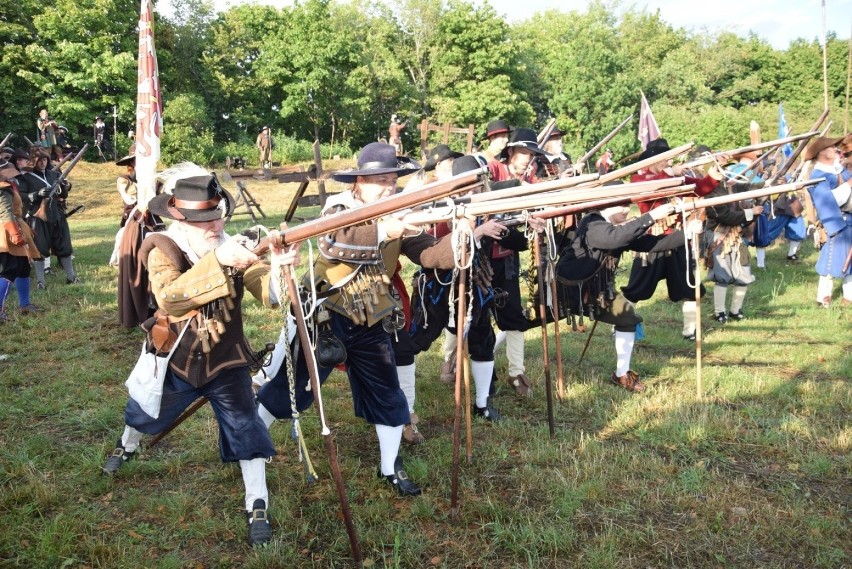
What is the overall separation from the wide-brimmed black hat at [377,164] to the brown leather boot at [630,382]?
3.44 m

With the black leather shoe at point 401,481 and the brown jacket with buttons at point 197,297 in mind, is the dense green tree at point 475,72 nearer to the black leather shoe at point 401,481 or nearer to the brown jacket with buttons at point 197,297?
the black leather shoe at point 401,481

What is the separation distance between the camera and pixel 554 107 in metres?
42.3

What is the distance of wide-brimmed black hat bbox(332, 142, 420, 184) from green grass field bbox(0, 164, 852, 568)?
2.10 m

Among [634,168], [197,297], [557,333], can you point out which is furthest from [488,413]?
[197,297]

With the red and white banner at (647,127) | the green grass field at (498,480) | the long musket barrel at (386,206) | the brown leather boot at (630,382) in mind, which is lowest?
the green grass field at (498,480)

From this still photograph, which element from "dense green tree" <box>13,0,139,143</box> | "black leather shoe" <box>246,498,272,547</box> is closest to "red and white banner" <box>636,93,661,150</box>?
"black leather shoe" <box>246,498,272,547</box>

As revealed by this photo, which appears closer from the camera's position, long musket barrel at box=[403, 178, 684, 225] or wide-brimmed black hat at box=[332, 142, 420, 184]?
long musket barrel at box=[403, 178, 684, 225]

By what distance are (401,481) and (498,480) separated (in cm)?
68

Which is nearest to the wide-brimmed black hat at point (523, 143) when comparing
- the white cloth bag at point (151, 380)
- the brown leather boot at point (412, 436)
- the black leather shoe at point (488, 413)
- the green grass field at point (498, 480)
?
the green grass field at point (498, 480)

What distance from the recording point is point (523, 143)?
6.28 metres

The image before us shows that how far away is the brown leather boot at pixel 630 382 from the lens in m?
6.37

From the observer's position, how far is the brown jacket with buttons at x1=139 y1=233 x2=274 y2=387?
136 inches

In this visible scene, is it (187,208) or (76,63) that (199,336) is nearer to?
(187,208)

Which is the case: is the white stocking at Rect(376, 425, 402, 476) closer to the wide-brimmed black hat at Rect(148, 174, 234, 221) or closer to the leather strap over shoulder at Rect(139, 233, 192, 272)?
the leather strap over shoulder at Rect(139, 233, 192, 272)
